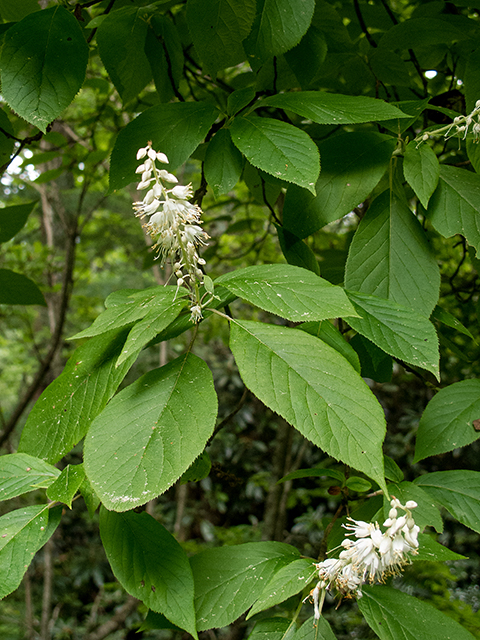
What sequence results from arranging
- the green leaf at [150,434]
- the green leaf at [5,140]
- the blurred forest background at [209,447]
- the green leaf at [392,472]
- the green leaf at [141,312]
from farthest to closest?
1. the blurred forest background at [209,447]
2. the green leaf at [5,140]
3. the green leaf at [392,472]
4. the green leaf at [141,312]
5. the green leaf at [150,434]

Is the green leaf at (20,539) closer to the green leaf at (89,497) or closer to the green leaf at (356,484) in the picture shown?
the green leaf at (89,497)

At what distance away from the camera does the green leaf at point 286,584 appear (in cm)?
65

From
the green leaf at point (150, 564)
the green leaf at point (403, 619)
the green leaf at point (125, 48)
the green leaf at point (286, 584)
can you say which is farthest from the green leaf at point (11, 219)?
the green leaf at point (403, 619)

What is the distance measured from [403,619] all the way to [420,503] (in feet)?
0.57

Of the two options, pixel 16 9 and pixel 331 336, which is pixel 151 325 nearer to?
pixel 331 336

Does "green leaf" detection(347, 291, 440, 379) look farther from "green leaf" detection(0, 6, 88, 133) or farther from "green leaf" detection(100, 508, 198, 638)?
"green leaf" detection(0, 6, 88, 133)

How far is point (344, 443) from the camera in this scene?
0.54 metres

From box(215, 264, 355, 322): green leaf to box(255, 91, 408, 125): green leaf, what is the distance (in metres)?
0.25

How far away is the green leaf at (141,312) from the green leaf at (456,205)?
475mm

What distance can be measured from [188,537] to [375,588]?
4.15m

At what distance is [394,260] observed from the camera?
2.73ft

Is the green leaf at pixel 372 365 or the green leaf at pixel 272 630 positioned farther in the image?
the green leaf at pixel 372 365

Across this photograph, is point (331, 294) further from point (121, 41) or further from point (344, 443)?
point (121, 41)

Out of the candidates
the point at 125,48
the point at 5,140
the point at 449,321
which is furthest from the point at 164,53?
the point at 449,321
